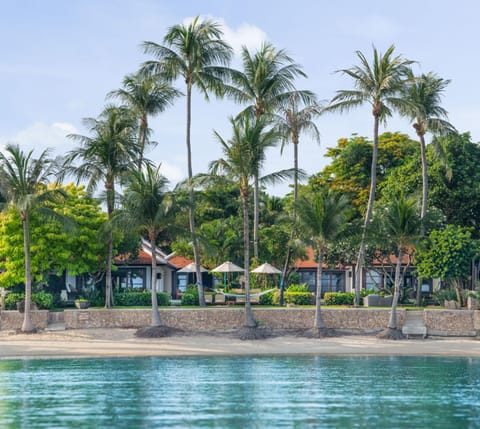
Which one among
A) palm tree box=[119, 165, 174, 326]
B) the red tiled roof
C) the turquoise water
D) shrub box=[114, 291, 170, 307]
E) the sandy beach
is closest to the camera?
the turquoise water

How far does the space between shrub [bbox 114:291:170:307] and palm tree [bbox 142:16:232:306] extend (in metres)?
2.62

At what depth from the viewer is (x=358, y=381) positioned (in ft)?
103

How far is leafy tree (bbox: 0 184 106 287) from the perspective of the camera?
1807 inches

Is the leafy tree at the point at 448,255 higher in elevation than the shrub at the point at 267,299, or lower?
higher

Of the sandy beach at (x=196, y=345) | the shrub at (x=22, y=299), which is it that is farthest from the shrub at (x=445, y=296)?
the shrub at (x=22, y=299)

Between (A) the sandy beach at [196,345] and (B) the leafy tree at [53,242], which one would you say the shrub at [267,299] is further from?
(B) the leafy tree at [53,242]

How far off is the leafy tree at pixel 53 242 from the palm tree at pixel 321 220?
36.9ft

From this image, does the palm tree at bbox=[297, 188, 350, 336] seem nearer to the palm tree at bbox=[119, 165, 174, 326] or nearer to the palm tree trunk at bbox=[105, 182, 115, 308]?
the palm tree at bbox=[119, 165, 174, 326]

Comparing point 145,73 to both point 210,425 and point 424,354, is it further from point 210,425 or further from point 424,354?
point 210,425

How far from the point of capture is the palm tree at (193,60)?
4916cm

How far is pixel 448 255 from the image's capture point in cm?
4753

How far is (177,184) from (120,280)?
55.5ft

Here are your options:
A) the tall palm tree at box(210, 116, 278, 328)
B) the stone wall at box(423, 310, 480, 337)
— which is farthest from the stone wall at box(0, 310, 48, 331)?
the stone wall at box(423, 310, 480, 337)

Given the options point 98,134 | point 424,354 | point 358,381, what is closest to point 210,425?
point 358,381
